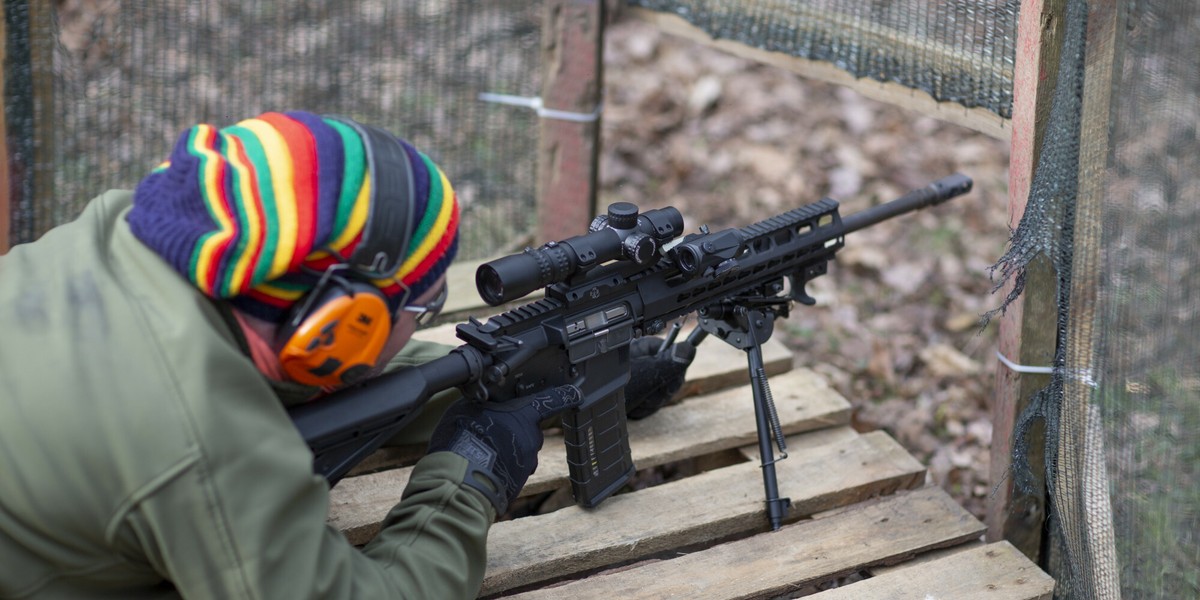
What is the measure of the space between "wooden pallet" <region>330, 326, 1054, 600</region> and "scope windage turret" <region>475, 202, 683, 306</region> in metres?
0.76

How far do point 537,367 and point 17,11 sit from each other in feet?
7.17

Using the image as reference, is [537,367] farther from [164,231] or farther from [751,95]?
[751,95]

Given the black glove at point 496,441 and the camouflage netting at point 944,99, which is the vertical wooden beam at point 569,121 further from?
the black glove at point 496,441

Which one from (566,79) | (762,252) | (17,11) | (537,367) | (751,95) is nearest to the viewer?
(537,367)

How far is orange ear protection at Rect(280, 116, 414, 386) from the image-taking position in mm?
1912

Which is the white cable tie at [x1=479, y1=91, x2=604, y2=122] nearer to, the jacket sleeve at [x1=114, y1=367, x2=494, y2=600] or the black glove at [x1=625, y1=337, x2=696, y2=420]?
the black glove at [x1=625, y1=337, x2=696, y2=420]

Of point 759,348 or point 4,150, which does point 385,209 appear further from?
point 4,150

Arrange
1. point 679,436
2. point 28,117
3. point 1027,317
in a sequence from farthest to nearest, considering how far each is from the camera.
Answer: point 28,117 < point 679,436 < point 1027,317

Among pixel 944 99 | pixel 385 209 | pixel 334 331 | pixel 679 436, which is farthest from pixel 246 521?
pixel 944 99

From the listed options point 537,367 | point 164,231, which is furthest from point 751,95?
point 164,231

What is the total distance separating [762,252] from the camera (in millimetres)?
3057

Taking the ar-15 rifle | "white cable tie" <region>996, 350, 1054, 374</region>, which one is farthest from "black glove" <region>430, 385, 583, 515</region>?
"white cable tie" <region>996, 350, 1054, 374</region>

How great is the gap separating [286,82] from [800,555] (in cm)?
274

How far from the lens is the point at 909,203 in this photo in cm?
330
